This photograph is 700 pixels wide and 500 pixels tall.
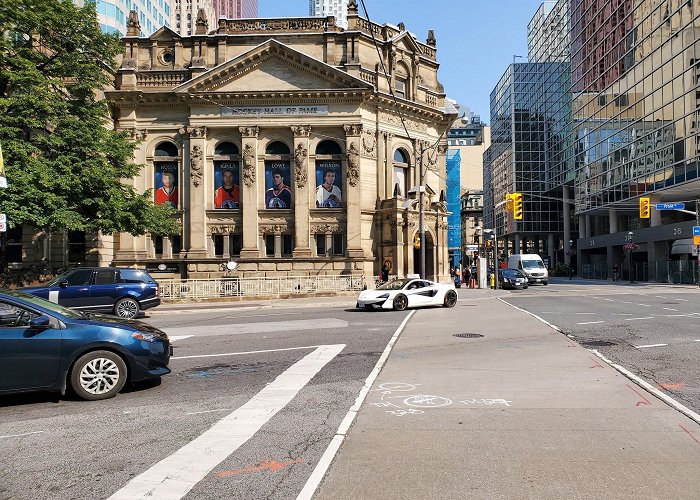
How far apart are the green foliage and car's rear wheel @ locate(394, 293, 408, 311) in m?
15.3

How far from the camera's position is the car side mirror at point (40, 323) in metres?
6.84

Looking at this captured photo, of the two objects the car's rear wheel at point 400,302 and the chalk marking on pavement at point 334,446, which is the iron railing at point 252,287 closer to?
the car's rear wheel at point 400,302

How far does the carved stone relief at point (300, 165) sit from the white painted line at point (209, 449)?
32.8m

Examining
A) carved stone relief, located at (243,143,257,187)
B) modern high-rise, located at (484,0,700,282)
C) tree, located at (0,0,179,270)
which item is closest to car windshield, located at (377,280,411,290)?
modern high-rise, located at (484,0,700,282)

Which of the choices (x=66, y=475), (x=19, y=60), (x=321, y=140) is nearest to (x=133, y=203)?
(x=19, y=60)

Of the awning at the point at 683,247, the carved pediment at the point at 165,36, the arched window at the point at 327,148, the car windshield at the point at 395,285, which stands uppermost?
the carved pediment at the point at 165,36

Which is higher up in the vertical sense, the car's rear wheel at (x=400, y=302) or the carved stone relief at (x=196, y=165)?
the carved stone relief at (x=196, y=165)

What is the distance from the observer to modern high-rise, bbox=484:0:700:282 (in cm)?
4638

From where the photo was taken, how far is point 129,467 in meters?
4.79

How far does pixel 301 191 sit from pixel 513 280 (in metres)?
16.7

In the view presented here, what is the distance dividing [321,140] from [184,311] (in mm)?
21276

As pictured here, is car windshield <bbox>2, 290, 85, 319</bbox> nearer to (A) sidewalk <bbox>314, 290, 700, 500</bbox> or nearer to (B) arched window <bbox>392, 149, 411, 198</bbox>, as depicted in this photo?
(A) sidewalk <bbox>314, 290, 700, 500</bbox>

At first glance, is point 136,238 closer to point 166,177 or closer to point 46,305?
point 166,177

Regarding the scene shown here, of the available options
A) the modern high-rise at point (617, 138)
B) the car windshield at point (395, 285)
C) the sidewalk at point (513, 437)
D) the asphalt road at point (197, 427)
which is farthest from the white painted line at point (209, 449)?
the modern high-rise at point (617, 138)
